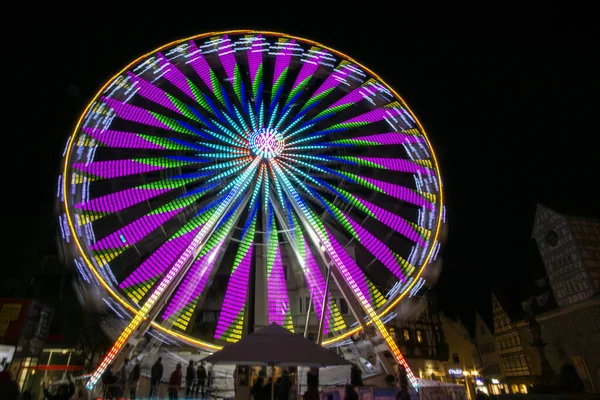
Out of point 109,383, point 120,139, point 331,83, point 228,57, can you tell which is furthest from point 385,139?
point 109,383

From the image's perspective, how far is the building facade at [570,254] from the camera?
88.2 feet

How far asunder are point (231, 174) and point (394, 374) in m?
10.4

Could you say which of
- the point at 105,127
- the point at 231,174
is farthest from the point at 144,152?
the point at 231,174

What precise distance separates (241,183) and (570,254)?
2523cm

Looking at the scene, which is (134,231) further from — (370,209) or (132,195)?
(370,209)

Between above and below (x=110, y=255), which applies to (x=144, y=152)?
above

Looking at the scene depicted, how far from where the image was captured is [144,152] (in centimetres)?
1845

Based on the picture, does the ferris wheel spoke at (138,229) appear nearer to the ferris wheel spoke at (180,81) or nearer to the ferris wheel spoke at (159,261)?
the ferris wheel spoke at (159,261)

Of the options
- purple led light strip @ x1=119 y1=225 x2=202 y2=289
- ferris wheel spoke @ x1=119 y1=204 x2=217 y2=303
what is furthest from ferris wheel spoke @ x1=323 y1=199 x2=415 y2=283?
purple led light strip @ x1=119 y1=225 x2=202 y2=289

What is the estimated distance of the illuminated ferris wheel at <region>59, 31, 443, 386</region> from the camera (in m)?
14.6

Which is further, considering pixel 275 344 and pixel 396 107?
pixel 396 107

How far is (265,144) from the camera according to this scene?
56.1 feet

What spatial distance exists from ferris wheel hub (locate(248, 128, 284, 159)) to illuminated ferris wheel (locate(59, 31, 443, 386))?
61 millimetres

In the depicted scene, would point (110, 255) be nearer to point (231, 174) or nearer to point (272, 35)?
point (231, 174)
